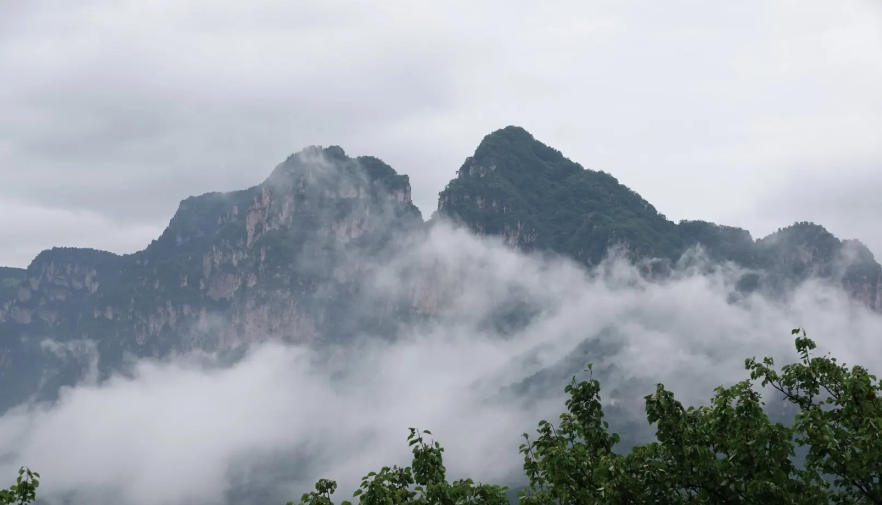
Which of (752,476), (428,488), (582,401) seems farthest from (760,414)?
(428,488)

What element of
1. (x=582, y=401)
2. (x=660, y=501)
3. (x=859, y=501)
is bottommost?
(x=859, y=501)

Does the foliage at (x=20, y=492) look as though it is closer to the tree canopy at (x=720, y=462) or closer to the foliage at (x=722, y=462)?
the tree canopy at (x=720, y=462)

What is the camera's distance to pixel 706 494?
26.0m

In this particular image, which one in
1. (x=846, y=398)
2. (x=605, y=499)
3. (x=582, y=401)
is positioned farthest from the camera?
(x=582, y=401)

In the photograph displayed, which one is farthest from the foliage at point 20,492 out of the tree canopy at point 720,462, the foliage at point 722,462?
the foliage at point 722,462

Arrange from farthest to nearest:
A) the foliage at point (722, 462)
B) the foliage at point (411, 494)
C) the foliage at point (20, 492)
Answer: the foliage at point (20, 492) → the foliage at point (411, 494) → the foliage at point (722, 462)

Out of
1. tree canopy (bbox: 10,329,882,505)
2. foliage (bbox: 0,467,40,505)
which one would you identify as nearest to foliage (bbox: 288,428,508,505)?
tree canopy (bbox: 10,329,882,505)

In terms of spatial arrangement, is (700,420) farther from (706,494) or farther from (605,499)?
(605,499)

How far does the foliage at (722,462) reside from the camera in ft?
80.9

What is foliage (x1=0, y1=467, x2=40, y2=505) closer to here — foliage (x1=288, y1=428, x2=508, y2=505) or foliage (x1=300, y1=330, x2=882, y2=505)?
foliage (x1=288, y1=428, x2=508, y2=505)

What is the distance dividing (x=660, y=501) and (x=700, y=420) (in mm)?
2835

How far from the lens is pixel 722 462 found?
25.5 metres

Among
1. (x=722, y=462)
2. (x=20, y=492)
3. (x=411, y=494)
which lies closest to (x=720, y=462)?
(x=722, y=462)

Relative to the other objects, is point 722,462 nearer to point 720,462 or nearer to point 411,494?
point 720,462
